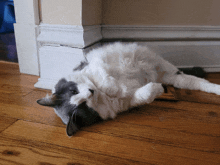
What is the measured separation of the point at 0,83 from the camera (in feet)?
4.59

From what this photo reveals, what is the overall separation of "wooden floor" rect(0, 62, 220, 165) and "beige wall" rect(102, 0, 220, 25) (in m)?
0.89

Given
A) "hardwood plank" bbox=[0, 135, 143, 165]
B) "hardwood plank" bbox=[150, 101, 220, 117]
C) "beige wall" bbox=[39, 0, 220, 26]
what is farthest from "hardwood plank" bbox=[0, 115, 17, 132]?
"beige wall" bbox=[39, 0, 220, 26]

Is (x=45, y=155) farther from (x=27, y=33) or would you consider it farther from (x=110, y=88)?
(x=27, y=33)

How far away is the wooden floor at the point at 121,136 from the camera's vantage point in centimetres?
68

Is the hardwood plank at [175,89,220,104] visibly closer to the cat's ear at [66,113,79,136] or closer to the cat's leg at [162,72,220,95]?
the cat's leg at [162,72,220,95]

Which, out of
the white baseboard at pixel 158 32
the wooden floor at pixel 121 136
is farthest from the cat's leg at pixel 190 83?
the white baseboard at pixel 158 32

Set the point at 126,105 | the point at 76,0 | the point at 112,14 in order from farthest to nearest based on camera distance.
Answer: the point at 112,14
the point at 76,0
the point at 126,105

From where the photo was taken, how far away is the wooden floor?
26.9 inches

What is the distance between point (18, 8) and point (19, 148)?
1201mm

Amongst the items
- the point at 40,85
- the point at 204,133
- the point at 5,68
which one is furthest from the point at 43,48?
the point at 204,133

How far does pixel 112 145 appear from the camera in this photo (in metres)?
0.76

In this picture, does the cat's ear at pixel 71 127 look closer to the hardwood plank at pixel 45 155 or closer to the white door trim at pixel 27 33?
the hardwood plank at pixel 45 155

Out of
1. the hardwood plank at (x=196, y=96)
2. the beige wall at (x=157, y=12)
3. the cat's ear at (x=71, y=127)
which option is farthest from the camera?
the beige wall at (x=157, y=12)

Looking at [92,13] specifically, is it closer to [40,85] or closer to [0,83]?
[40,85]
